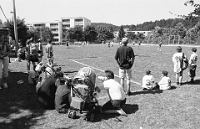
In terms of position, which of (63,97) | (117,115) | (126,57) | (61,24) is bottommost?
(117,115)

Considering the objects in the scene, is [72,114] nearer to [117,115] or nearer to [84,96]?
[84,96]

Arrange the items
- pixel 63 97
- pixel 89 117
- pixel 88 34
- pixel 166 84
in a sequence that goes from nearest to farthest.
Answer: pixel 89 117
pixel 63 97
pixel 166 84
pixel 88 34

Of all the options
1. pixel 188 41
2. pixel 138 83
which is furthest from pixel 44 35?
pixel 138 83

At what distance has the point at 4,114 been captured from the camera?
4957 mm

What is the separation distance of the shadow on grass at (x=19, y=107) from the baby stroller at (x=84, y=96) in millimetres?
1075

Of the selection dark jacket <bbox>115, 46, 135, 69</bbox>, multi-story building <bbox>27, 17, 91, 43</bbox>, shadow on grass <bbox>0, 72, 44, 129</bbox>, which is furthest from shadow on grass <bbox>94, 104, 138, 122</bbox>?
multi-story building <bbox>27, 17, 91, 43</bbox>

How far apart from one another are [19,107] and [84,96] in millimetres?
2215

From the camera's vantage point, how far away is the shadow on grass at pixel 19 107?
14.9 feet

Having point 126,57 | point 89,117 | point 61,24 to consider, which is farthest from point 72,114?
point 61,24

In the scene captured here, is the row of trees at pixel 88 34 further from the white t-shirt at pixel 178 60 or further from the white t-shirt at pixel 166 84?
the white t-shirt at pixel 166 84

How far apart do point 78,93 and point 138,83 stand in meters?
4.31

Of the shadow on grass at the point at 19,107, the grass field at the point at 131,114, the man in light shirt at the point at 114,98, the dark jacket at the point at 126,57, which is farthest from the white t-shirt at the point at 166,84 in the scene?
the shadow on grass at the point at 19,107

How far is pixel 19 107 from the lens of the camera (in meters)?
5.45

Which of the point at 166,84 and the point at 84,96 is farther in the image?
the point at 166,84
